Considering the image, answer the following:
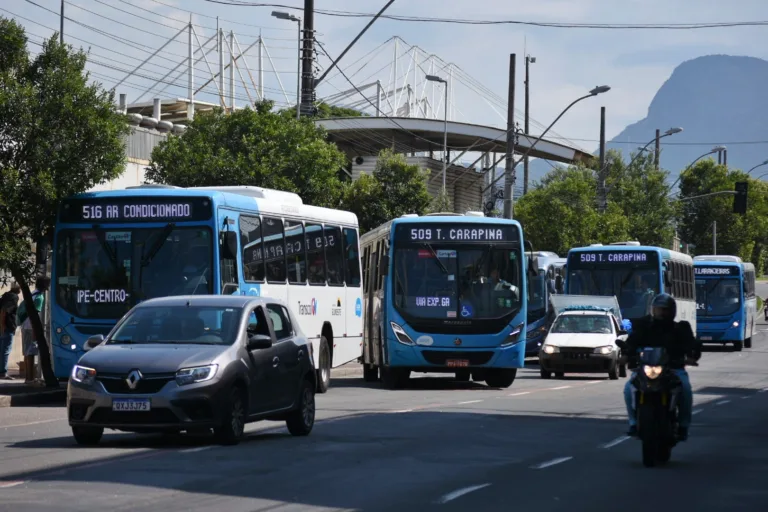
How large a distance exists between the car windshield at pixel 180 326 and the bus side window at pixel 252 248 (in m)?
7.16

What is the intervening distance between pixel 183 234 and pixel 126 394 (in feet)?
26.2

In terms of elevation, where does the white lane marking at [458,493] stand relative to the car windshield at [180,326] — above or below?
below

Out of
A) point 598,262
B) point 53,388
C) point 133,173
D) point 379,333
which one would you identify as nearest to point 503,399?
point 379,333

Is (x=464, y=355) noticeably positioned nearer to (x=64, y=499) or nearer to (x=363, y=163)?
(x=64, y=499)

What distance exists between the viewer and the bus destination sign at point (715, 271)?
56.3 metres

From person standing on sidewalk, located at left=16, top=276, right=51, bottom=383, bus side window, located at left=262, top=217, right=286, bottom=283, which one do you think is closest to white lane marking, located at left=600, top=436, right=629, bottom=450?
bus side window, located at left=262, top=217, right=286, bottom=283

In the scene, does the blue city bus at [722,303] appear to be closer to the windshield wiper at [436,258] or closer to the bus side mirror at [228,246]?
the windshield wiper at [436,258]

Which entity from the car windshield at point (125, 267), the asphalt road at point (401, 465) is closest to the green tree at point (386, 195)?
the car windshield at point (125, 267)

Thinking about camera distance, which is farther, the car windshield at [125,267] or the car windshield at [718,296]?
the car windshield at [718,296]

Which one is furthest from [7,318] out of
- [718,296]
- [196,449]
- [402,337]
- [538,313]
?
[718,296]

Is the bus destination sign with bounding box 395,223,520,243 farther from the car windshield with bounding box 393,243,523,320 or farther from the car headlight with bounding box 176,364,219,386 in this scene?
the car headlight with bounding box 176,364,219,386

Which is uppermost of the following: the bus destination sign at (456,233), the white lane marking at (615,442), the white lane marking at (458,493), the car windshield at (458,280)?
the bus destination sign at (456,233)

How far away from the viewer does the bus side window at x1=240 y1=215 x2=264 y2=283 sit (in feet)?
74.0

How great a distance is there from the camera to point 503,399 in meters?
24.0
